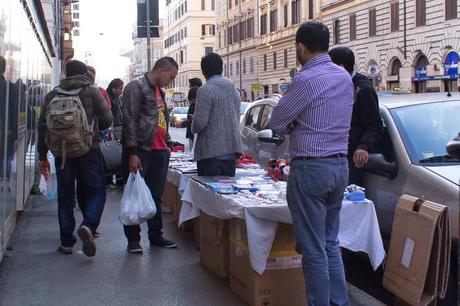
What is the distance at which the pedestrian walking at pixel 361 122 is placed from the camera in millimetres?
5980

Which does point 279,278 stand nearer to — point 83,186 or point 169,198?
point 83,186

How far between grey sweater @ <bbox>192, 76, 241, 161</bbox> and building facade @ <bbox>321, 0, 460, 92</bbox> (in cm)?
3137

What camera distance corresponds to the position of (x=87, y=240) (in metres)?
6.31

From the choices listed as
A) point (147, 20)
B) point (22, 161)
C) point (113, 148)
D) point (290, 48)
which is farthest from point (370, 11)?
point (22, 161)

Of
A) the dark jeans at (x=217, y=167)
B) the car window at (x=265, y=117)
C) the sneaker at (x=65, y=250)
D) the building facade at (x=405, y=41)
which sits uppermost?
the building facade at (x=405, y=41)

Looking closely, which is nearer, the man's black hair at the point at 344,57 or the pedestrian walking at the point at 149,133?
the man's black hair at the point at 344,57

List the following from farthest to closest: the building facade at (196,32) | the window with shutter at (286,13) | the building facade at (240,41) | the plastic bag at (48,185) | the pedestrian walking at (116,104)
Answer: the building facade at (196,32) < the building facade at (240,41) < the window with shutter at (286,13) < the pedestrian walking at (116,104) < the plastic bag at (48,185)

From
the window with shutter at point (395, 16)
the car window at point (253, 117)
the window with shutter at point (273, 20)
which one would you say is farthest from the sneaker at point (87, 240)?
the window with shutter at point (273, 20)

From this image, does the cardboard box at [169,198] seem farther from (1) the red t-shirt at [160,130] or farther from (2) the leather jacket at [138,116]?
(2) the leather jacket at [138,116]

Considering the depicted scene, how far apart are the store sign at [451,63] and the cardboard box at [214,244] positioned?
32.8m

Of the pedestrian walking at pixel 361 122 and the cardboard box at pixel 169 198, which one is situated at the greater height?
the pedestrian walking at pixel 361 122

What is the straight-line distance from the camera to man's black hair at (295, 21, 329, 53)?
4.32 m

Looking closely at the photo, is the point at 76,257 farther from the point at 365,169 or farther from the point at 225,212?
the point at 365,169

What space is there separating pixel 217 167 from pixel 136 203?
87cm
